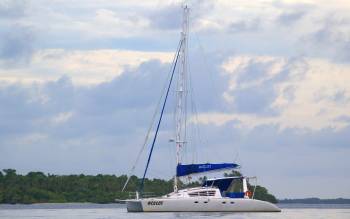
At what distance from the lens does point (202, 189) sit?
374ft

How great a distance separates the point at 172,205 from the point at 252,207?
8.44 metres

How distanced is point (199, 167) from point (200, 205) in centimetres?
433

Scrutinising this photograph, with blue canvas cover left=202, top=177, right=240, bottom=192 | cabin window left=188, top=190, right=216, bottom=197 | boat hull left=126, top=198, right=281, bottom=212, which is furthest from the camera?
blue canvas cover left=202, top=177, right=240, bottom=192

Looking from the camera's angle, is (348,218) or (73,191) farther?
(73,191)

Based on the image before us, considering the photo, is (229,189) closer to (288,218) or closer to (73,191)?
(288,218)

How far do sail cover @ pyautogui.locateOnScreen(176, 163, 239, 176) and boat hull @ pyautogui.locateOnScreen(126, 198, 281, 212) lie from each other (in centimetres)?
321

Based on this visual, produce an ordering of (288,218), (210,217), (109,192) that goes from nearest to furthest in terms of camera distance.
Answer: (210,217), (288,218), (109,192)

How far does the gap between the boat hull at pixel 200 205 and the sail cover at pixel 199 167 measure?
321 centimetres

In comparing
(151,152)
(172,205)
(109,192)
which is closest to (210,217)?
(172,205)

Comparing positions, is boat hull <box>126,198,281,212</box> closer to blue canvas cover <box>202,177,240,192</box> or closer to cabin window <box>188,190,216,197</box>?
cabin window <box>188,190,216,197</box>

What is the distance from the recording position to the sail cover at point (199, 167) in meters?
114

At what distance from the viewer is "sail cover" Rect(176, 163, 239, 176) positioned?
114 metres

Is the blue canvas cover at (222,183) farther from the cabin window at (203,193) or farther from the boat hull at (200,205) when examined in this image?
the boat hull at (200,205)

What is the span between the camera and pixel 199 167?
115 meters
